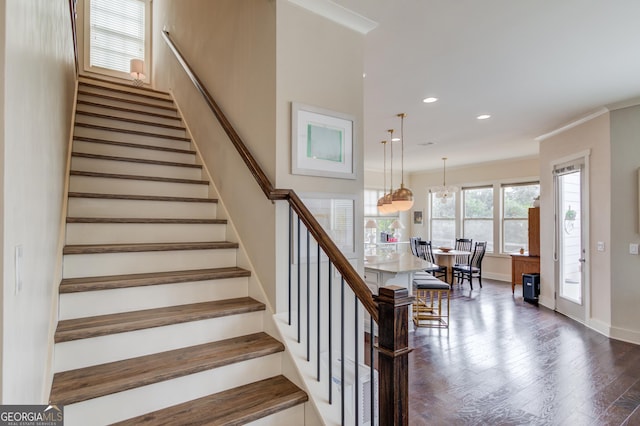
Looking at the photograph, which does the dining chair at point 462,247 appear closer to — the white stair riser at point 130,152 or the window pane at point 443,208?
the window pane at point 443,208

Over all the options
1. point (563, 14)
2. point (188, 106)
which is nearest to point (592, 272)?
point (563, 14)

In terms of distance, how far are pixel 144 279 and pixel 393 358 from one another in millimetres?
1507

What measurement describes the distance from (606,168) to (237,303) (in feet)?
15.2

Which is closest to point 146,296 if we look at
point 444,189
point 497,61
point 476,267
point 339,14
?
point 339,14

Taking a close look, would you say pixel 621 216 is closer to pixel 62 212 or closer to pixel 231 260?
pixel 231 260

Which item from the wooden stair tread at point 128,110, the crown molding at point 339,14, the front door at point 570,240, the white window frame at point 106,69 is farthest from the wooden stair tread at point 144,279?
the white window frame at point 106,69

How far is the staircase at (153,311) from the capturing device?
5.15 ft

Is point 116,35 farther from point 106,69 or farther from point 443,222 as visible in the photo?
point 443,222

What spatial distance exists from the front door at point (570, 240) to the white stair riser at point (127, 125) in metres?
5.22

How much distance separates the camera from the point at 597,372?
316 cm

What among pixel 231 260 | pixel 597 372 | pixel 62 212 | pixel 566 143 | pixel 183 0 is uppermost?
pixel 183 0

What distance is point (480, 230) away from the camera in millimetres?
8406

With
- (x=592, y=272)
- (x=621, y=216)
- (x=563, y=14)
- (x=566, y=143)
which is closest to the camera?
(x=563, y=14)

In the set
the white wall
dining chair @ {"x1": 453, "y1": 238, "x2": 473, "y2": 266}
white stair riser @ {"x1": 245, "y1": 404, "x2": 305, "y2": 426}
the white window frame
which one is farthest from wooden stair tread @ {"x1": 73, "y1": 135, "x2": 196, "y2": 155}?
dining chair @ {"x1": 453, "y1": 238, "x2": 473, "y2": 266}
